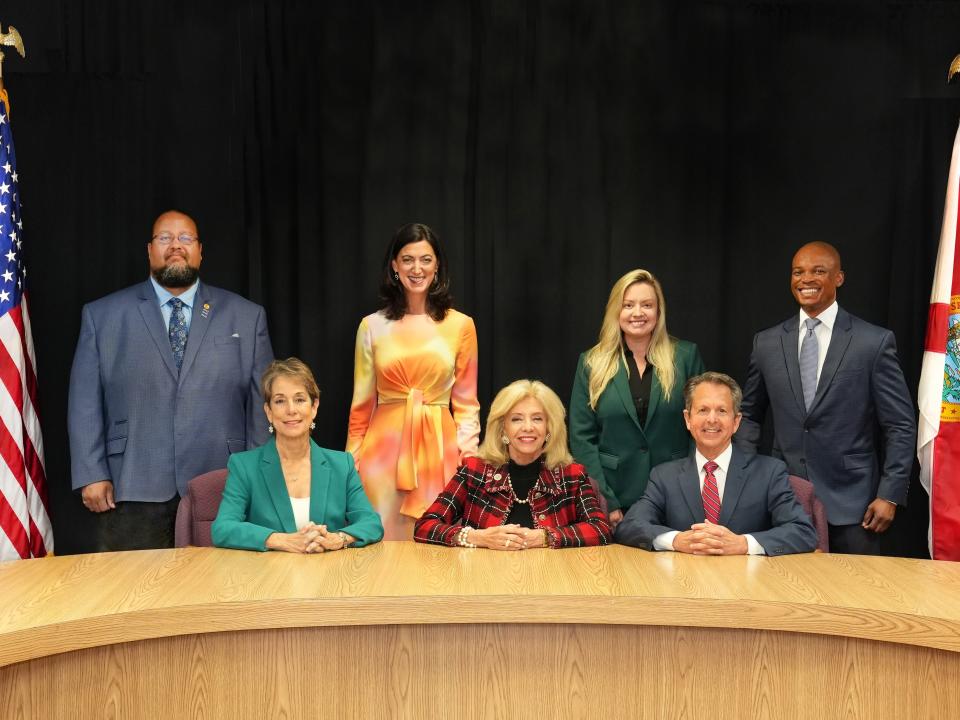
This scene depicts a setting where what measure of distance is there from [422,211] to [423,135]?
33 centimetres

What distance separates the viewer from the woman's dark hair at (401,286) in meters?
4.12

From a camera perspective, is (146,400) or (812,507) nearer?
(812,507)

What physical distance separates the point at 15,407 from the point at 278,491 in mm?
1370

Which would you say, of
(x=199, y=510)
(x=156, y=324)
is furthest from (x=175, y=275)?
(x=199, y=510)

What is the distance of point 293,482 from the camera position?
10.6 ft

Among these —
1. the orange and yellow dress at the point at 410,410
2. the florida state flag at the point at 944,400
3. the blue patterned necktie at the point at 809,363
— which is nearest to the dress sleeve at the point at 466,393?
the orange and yellow dress at the point at 410,410

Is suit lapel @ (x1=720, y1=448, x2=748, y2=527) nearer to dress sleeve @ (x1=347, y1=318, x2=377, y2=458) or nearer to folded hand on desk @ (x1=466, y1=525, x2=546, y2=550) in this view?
folded hand on desk @ (x1=466, y1=525, x2=546, y2=550)

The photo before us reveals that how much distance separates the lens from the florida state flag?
12.8ft

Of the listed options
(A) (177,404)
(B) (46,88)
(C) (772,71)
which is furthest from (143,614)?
(C) (772,71)

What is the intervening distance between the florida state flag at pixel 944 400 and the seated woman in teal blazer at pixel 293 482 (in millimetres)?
2094

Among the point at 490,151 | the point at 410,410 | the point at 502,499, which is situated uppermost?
the point at 490,151

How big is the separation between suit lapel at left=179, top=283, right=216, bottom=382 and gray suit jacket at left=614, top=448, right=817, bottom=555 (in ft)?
5.93

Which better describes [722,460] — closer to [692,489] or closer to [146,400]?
[692,489]

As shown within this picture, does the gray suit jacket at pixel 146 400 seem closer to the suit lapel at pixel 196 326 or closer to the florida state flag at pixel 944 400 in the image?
the suit lapel at pixel 196 326
